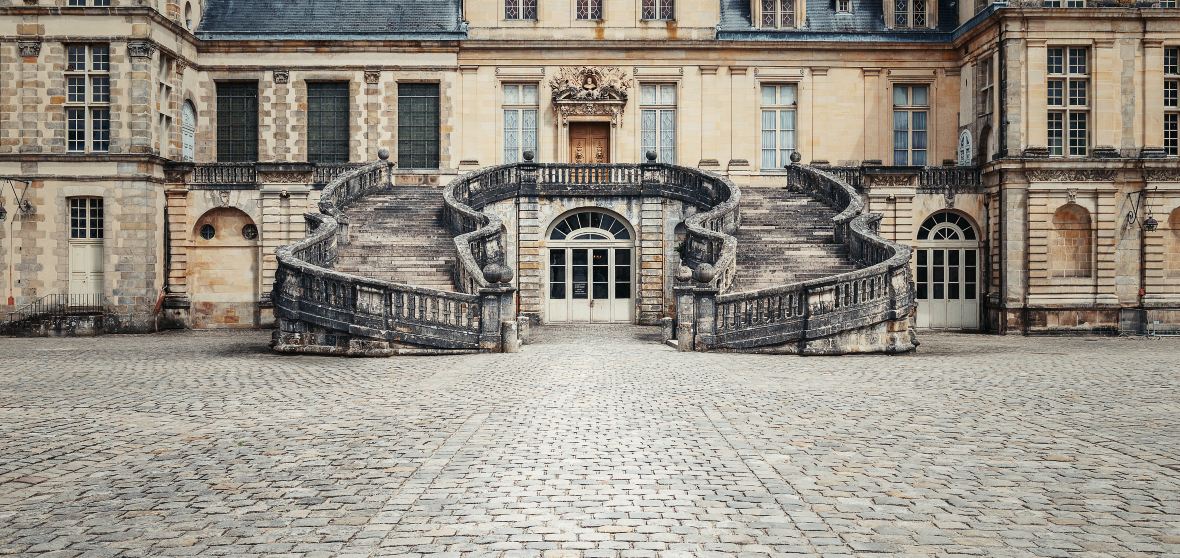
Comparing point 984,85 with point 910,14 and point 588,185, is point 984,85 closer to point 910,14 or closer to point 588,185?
point 910,14

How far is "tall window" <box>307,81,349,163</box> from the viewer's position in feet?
115

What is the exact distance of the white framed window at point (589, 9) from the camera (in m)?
35.2

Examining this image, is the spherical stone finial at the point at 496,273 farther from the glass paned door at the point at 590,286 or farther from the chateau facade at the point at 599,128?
the glass paned door at the point at 590,286

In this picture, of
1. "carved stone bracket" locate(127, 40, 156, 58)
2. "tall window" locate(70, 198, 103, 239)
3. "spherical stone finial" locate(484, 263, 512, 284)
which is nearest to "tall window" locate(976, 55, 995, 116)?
"spherical stone finial" locate(484, 263, 512, 284)

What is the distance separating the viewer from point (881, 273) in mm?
20359

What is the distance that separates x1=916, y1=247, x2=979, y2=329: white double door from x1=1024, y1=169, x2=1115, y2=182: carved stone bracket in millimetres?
2919

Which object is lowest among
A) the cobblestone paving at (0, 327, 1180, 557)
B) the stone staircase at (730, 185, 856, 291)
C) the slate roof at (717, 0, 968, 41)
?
the cobblestone paving at (0, 327, 1180, 557)

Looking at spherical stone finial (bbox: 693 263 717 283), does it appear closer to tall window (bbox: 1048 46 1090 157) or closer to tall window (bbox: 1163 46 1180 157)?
tall window (bbox: 1048 46 1090 157)

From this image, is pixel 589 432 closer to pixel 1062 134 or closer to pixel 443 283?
pixel 443 283

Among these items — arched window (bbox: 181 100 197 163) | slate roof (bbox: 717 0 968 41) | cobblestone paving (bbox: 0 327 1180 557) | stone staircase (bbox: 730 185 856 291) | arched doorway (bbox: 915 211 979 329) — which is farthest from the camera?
slate roof (bbox: 717 0 968 41)

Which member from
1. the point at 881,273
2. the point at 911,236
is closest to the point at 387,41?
the point at 911,236

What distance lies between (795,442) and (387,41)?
92.0 feet

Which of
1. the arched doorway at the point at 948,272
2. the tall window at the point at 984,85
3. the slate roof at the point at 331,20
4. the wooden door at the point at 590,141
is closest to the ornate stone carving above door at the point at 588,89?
the wooden door at the point at 590,141

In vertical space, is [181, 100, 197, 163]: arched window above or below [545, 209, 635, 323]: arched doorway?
above
